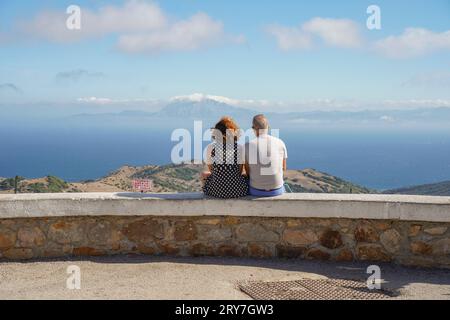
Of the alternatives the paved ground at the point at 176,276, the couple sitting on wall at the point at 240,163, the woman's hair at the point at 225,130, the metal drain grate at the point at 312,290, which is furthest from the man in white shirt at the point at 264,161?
the metal drain grate at the point at 312,290

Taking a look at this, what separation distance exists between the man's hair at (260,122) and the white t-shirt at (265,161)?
0.09 meters

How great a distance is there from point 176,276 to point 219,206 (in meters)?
0.92

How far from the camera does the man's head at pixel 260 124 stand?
591 cm

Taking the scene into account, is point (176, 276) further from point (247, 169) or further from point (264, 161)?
point (264, 161)

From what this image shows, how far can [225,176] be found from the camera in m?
5.82

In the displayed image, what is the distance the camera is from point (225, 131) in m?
5.83

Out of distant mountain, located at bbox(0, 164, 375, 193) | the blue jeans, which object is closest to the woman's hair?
the blue jeans

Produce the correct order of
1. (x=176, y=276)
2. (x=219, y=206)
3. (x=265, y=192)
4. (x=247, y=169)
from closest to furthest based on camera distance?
(x=176, y=276), (x=219, y=206), (x=265, y=192), (x=247, y=169)

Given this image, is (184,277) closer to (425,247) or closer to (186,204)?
(186,204)

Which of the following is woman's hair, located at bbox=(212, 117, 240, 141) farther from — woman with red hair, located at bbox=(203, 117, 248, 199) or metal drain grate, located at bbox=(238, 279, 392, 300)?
metal drain grate, located at bbox=(238, 279, 392, 300)

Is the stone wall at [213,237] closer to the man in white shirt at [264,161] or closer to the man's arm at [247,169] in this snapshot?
the man in white shirt at [264,161]

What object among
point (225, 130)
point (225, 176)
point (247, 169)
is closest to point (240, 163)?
point (247, 169)

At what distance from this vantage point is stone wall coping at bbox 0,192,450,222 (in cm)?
561

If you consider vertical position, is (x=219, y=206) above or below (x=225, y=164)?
below
